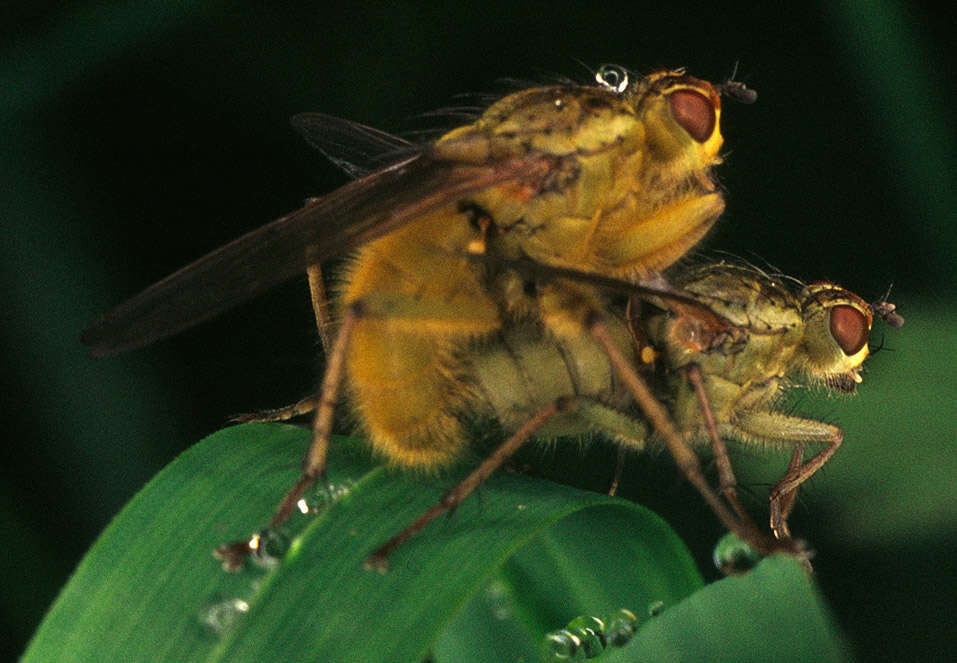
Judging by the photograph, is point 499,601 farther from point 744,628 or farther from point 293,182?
point 293,182

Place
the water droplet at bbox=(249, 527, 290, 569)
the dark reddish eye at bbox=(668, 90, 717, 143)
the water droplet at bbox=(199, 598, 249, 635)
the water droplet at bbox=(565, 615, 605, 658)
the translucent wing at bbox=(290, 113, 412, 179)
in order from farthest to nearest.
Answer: the translucent wing at bbox=(290, 113, 412, 179) < the dark reddish eye at bbox=(668, 90, 717, 143) < the water droplet at bbox=(565, 615, 605, 658) < the water droplet at bbox=(249, 527, 290, 569) < the water droplet at bbox=(199, 598, 249, 635)

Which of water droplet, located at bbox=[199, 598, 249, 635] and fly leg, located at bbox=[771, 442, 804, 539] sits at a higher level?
water droplet, located at bbox=[199, 598, 249, 635]

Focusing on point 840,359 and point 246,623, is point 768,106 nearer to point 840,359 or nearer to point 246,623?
point 840,359

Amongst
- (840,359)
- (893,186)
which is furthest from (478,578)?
(893,186)

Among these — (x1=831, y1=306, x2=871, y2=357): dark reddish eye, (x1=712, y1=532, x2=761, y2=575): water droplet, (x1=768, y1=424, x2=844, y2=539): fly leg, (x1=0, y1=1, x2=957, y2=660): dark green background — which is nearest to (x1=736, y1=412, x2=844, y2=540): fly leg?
(x1=768, y1=424, x2=844, y2=539): fly leg

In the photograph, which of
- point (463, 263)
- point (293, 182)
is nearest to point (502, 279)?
point (463, 263)

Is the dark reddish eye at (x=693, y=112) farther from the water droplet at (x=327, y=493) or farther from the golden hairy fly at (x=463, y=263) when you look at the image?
the water droplet at (x=327, y=493)

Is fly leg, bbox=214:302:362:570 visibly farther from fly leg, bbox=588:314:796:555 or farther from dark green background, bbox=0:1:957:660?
dark green background, bbox=0:1:957:660
